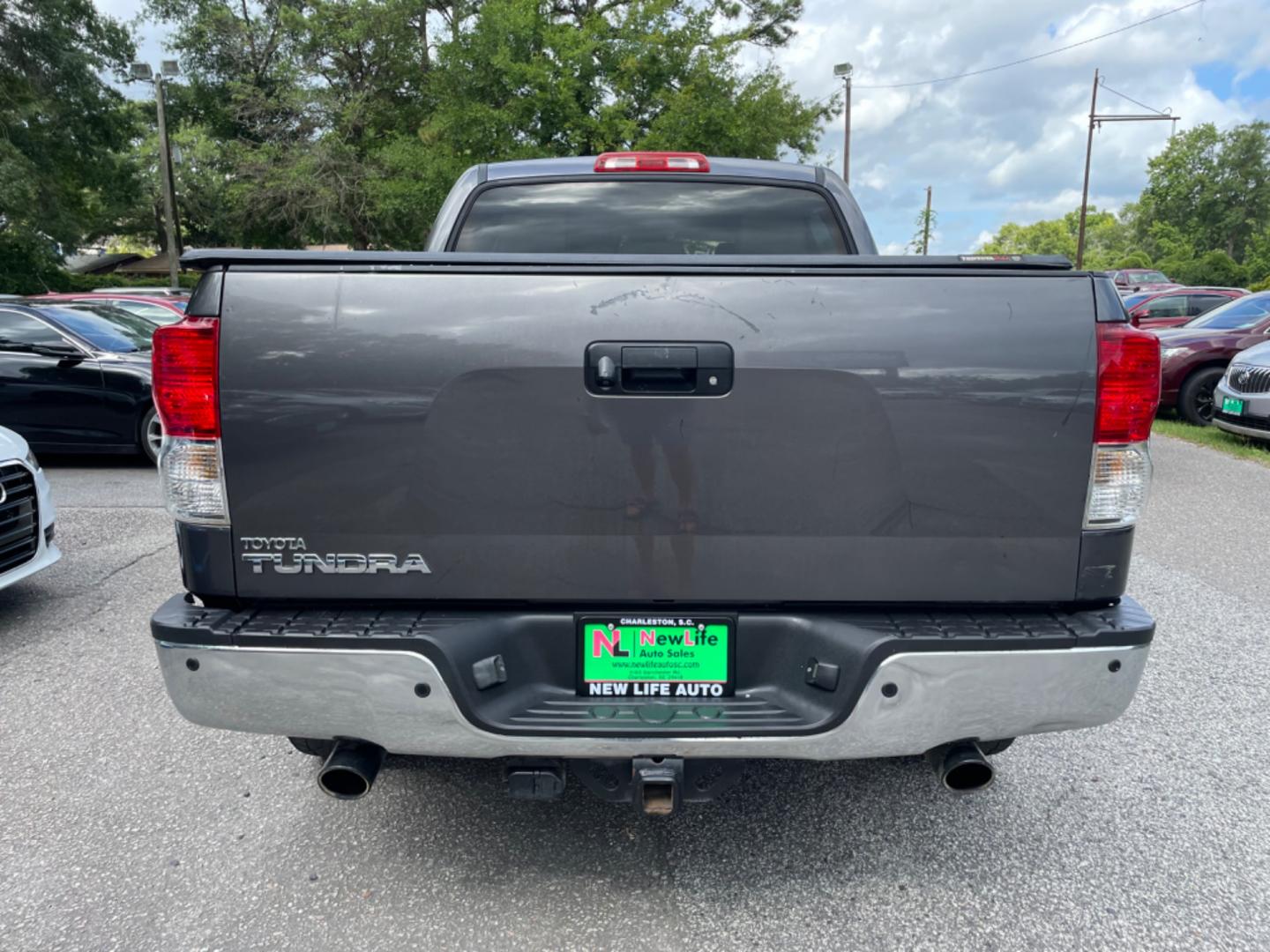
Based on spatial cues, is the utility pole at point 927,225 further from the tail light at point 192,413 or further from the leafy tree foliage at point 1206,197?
the tail light at point 192,413

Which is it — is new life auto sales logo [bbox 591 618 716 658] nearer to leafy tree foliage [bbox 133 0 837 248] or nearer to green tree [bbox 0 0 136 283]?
leafy tree foliage [bbox 133 0 837 248]

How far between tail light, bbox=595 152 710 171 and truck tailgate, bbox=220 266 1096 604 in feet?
5.67

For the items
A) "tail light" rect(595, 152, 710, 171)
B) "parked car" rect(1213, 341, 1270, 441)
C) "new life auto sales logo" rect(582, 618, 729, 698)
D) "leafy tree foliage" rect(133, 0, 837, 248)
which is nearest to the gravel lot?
"new life auto sales logo" rect(582, 618, 729, 698)

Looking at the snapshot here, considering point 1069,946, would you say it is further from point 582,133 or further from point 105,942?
point 582,133

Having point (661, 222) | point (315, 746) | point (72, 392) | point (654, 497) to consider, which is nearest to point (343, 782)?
point (315, 746)

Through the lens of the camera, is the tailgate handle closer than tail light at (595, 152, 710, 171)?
Yes

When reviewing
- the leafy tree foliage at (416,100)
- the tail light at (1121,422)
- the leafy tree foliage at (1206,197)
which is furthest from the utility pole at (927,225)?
the tail light at (1121,422)

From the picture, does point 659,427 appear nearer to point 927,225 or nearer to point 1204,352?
point 1204,352

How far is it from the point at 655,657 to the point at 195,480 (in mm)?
1210

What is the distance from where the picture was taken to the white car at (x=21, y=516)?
15.1 ft

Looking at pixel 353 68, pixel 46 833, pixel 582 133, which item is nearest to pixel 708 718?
pixel 46 833

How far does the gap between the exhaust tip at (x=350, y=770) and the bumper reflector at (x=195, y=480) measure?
67 cm

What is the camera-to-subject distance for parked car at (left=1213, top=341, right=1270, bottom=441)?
31.0 feet

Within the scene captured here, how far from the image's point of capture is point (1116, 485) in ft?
7.06
